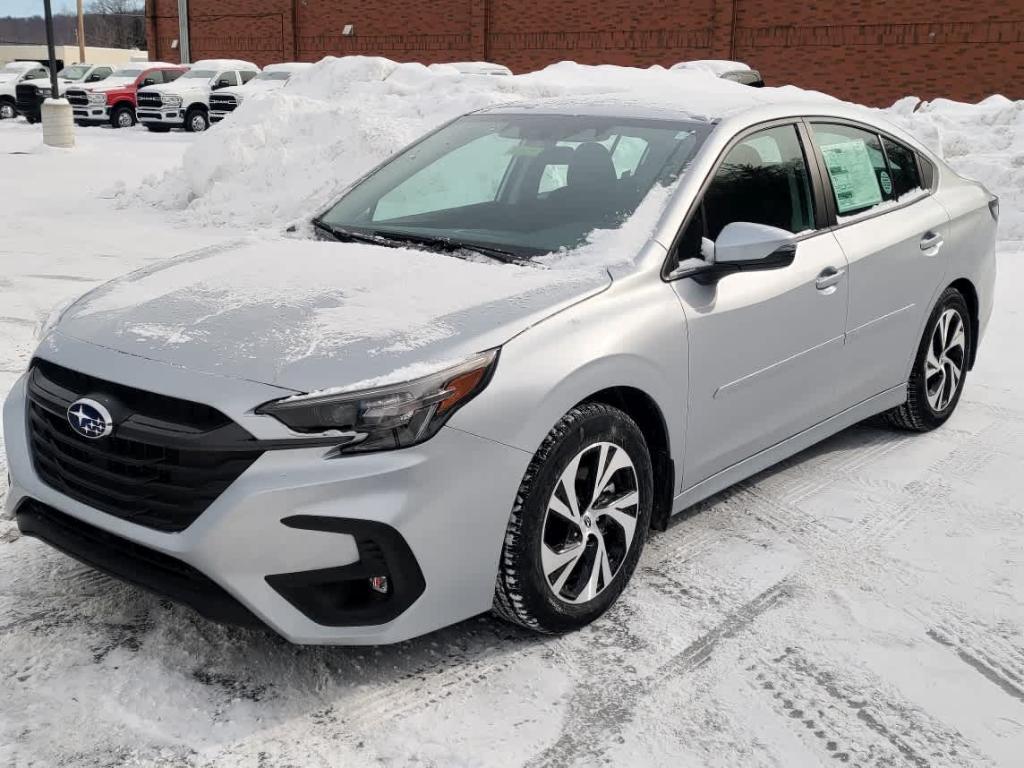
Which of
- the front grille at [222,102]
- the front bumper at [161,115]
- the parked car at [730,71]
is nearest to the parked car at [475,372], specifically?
the parked car at [730,71]

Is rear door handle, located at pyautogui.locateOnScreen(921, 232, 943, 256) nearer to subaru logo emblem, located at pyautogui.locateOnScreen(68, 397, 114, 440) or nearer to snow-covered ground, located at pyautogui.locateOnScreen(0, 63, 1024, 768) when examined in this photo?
snow-covered ground, located at pyautogui.locateOnScreen(0, 63, 1024, 768)

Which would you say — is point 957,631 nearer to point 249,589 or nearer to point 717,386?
point 717,386

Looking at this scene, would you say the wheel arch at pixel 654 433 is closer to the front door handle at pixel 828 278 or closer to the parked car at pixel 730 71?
the front door handle at pixel 828 278

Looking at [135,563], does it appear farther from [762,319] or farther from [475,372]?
[762,319]

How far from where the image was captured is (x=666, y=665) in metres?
3.31

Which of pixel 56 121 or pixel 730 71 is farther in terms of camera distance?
pixel 730 71

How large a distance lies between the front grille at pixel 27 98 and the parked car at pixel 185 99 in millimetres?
4120

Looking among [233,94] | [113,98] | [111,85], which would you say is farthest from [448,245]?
[111,85]

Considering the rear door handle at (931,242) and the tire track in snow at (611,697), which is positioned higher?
the rear door handle at (931,242)

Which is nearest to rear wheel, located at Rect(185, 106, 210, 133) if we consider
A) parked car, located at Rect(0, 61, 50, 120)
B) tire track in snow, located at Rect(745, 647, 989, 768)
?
parked car, located at Rect(0, 61, 50, 120)

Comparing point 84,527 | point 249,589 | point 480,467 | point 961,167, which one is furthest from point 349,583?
point 961,167

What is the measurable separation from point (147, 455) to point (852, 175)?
3.22 metres

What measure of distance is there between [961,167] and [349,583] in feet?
A: 38.0

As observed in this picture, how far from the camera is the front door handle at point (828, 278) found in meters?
4.29
